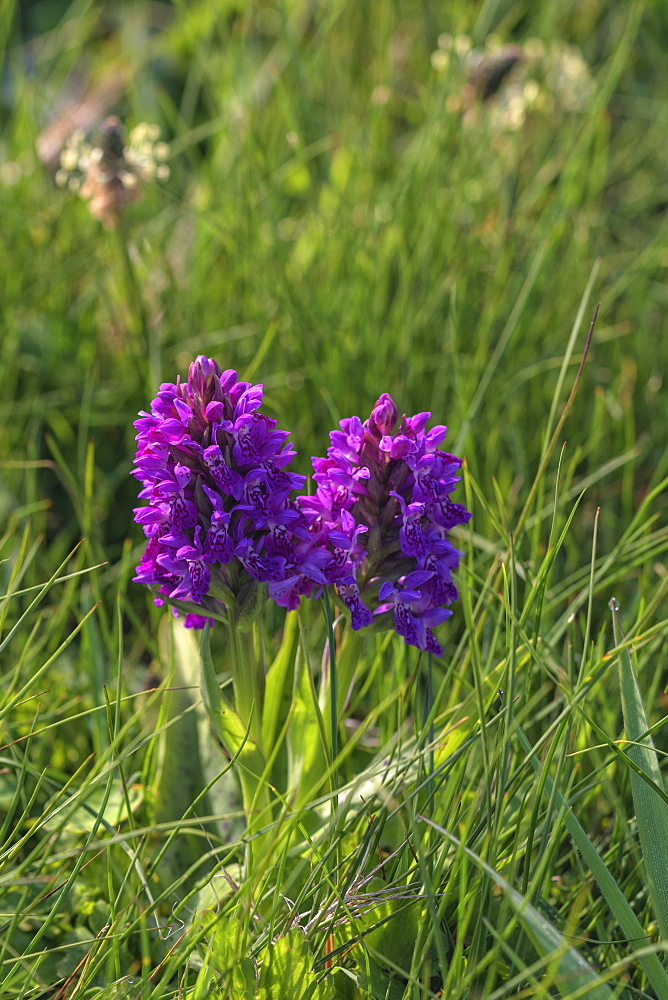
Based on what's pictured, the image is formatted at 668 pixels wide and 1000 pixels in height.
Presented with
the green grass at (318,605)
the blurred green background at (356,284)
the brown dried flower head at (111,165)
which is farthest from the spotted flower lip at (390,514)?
the brown dried flower head at (111,165)

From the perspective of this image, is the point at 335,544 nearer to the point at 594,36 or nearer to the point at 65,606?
the point at 65,606

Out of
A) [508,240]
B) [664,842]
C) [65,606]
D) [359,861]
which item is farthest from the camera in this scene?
[508,240]

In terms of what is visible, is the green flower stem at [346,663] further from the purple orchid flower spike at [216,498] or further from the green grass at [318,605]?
the purple orchid flower spike at [216,498]

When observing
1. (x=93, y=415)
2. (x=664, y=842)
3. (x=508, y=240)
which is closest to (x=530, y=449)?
(x=508, y=240)

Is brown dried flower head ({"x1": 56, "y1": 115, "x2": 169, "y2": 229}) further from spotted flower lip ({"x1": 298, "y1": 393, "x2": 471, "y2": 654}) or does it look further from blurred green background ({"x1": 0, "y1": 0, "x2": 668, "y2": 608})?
spotted flower lip ({"x1": 298, "y1": 393, "x2": 471, "y2": 654})

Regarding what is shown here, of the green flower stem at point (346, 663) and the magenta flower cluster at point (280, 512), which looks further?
the green flower stem at point (346, 663)
